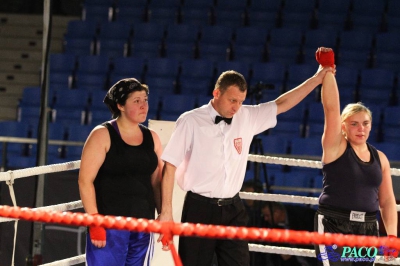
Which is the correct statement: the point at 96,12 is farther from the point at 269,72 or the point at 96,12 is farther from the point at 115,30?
the point at 269,72

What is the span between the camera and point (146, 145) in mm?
3242

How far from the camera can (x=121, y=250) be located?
3135 millimetres

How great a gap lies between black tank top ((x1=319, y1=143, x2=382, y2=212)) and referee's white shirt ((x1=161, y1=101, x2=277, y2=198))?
0.43m

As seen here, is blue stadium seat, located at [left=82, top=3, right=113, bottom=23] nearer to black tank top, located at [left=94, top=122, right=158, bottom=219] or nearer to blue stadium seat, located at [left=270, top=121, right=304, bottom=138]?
blue stadium seat, located at [left=270, top=121, right=304, bottom=138]

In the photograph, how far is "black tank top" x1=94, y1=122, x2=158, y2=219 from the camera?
124 inches

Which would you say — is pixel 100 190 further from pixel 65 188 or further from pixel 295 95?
pixel 65 188

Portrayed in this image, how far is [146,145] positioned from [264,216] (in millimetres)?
2521

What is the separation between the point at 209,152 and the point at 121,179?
0.43m

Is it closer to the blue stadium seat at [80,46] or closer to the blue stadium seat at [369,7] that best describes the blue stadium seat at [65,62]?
the blue stadium seat at [80,46]

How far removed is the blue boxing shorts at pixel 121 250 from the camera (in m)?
3.11

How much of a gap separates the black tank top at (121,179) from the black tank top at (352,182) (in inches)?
33.2

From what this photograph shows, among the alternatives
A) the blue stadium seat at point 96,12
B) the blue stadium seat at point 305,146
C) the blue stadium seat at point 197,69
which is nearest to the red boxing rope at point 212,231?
the blue stadium seat at point 305,146

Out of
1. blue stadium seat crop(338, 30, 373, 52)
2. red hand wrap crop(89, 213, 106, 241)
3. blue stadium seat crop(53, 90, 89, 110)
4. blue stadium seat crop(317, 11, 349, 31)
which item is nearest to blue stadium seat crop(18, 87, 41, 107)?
blue stadium seat crop(53, 90, 89, 110)

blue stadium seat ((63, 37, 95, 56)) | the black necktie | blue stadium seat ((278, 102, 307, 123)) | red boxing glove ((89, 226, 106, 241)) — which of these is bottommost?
red boxing glove ((89, 226, 106, 241))
